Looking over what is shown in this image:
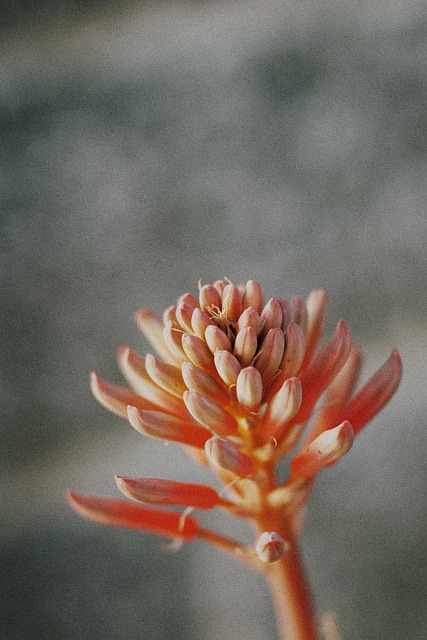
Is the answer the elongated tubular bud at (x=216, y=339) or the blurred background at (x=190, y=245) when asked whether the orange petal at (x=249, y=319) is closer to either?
the elongated tubular bud at (x=216, y=339)

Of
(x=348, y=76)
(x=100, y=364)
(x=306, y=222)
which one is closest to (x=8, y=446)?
(x=100, y=364)

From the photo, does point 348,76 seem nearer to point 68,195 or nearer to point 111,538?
point 68,195

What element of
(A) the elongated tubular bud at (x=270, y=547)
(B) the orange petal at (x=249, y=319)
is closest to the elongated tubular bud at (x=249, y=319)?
(B) the orange petal at (x=249, y=319)

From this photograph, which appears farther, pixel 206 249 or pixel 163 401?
pixel 206 249

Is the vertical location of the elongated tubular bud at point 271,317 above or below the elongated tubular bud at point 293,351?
above

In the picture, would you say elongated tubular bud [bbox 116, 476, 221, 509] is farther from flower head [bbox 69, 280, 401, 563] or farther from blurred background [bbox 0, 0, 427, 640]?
blurred background [bbox 0, 0, 427, 640]

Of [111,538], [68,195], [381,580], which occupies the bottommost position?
[381,580]
